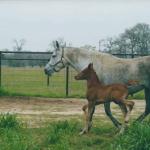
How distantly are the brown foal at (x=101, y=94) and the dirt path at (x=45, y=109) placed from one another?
173 centimetres

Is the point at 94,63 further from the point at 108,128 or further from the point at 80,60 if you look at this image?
the point at 108,128

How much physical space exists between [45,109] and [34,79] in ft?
57.1

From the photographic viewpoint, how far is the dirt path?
11.7m

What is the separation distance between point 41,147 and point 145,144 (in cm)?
175

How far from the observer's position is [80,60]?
962 centimetres

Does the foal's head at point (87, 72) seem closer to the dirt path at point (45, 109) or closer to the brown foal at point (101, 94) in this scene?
the brown foal at point (101, 94)

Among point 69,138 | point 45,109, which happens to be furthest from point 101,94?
point 45,109

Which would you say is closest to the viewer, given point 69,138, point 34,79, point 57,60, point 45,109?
point 69,138

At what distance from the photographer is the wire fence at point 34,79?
1880 cm

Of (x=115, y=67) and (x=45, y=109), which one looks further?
(x=45, y=109)

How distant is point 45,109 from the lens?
13570 mm

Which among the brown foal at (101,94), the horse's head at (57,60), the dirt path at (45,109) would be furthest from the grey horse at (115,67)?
the dirt path at (45,109)

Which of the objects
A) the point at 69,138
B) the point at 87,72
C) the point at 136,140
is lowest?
the point at 69,138

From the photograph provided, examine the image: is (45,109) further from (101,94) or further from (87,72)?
(101,94)
